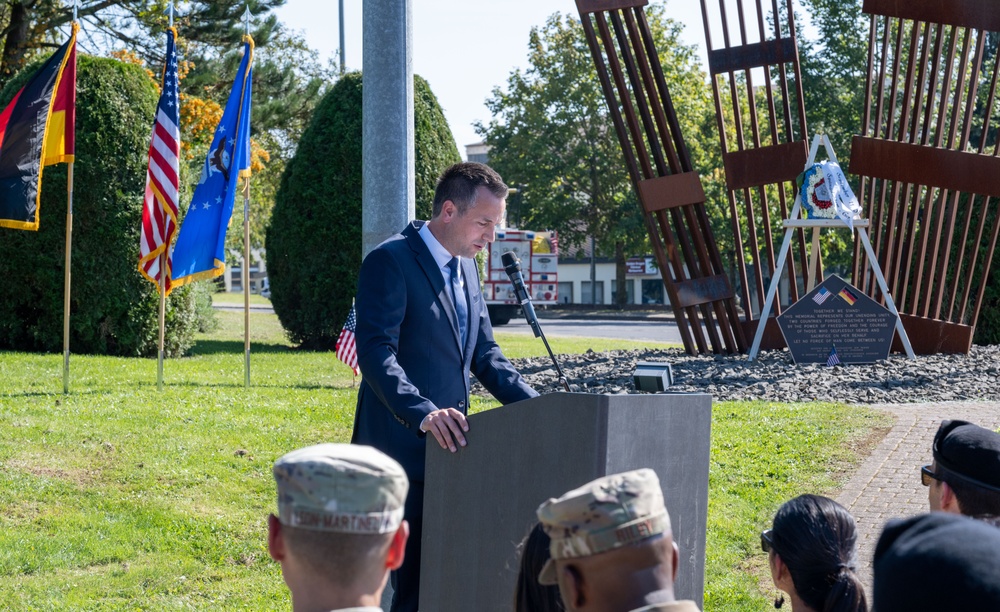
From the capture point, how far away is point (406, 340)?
13.2ft

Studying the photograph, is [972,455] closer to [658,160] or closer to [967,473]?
[967,473]

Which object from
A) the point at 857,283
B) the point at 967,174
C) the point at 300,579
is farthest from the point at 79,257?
the point at 300,579

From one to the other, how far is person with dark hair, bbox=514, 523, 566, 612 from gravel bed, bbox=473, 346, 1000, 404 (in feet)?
22.8

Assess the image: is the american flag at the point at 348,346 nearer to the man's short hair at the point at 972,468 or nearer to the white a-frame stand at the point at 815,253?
the white a-frame stand at the point at 815,253

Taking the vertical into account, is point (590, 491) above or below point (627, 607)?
above

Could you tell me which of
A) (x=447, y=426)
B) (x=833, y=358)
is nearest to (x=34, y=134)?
(x=447, y=426)

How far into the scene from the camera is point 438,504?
3.72 metres

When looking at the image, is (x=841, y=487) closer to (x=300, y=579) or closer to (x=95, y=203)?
(x=300, y=579)

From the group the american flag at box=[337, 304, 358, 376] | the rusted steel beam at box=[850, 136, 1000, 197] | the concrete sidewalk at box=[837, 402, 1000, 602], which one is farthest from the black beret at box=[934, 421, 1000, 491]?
the rusted steel beam at box=[850, 136, 1000, 197]

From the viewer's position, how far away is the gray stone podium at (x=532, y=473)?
3275 mm

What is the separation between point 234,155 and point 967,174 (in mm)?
8176

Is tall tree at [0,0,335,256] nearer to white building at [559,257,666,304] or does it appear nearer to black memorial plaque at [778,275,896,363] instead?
black memorial plaque at [778,275,896,363]

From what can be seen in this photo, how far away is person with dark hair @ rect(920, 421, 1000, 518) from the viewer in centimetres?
297

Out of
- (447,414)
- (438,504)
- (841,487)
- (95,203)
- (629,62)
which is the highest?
(629,62)
